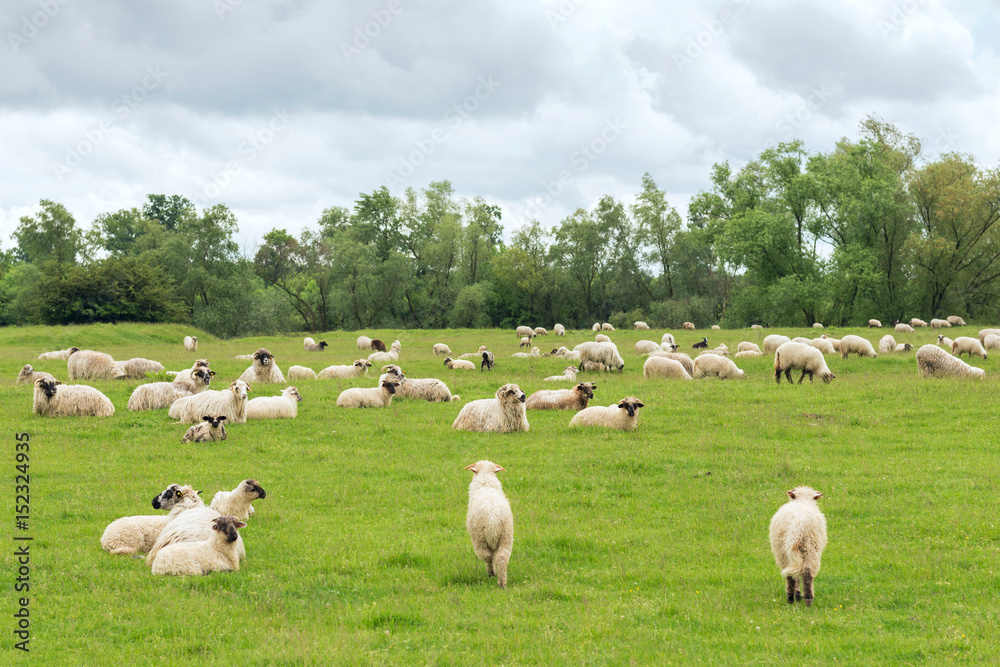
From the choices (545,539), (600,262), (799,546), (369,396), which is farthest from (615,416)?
(600,262)

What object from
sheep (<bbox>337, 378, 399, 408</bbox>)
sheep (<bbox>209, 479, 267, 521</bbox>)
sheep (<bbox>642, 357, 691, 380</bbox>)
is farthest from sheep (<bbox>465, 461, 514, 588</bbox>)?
sheep (<bbox>642, 357, 691, 380</bbox>)

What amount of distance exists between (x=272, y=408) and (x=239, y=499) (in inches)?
340

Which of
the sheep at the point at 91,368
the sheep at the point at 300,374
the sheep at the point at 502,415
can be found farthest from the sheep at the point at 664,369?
the sheep at the point at 91,368

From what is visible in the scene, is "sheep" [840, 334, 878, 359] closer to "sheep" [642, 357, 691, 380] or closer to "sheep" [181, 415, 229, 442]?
"sheep" [642, 357, 691, 380]

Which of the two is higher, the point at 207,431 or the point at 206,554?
the point at 207,431

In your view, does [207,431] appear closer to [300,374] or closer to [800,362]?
[300,374]

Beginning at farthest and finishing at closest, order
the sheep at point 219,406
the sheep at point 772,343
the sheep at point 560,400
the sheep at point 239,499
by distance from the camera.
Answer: the sheep at point 772,343 < the sheep at point 560,400 < the sheep at point 219,406 < the sheep at point 239,499

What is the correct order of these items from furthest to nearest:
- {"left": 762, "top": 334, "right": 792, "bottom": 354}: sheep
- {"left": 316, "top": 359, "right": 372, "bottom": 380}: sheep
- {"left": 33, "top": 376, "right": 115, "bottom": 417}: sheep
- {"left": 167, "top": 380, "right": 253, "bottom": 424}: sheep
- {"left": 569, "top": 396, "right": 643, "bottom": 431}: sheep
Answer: {"left": 762, "top": 334, "right": 792, "bottom": 354}: sheep → {"left": 316, "top": 359, "right": 372, "bottom": 380}: sheep → {"left": 33, "top": 376, "right": 115, "bottom": 417}: sheep → {"left": 167, "top": 380, "right": 253, "bottom": 424}: sheep → {"left": 569, "top": 396, "right": 643, "bottom": 431}: sheep

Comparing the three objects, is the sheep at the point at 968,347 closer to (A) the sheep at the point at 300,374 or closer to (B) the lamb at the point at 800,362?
(B) the lamb at the point at 800,362

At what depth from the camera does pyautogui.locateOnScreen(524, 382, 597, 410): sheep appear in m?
20.8

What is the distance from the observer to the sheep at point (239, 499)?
11.0 meters

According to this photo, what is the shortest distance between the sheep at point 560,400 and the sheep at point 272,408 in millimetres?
6402

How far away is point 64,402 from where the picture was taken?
1919 cm

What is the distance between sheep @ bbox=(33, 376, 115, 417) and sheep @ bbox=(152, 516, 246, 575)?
12003mm
